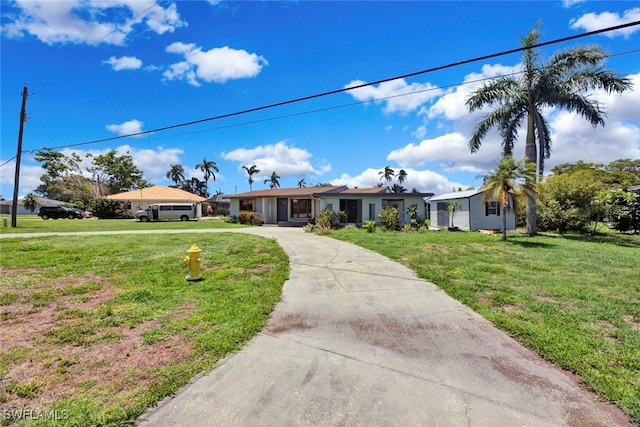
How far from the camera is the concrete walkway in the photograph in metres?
2.43

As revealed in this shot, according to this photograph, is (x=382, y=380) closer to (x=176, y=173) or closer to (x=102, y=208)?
(x=102, y=208)

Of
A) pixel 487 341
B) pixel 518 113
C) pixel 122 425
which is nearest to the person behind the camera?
pixel 122 425

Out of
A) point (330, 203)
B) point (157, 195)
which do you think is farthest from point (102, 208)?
point (330, 203)

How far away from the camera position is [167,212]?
29266 millimetres

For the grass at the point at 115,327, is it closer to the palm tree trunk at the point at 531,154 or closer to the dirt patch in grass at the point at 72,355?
the dirt patch in grass at the point at 72,355

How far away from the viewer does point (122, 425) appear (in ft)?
7.72

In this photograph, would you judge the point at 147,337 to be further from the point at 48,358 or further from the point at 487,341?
the point at 487,341

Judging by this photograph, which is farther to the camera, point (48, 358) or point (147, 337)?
point (147, 337)

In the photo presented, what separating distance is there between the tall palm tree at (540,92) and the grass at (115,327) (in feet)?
49.2

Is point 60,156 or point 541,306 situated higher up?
point 60,156

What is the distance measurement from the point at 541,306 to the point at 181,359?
5329 mm

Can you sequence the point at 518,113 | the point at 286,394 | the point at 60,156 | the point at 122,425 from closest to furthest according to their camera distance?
the point at 122,425
the point at 286,394
the point at 518,113
the point at 60,156

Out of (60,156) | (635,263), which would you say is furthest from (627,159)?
(60,156)

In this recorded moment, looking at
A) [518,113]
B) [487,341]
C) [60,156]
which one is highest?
[60,156]
